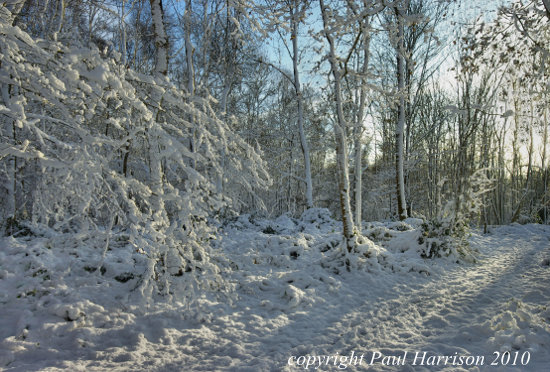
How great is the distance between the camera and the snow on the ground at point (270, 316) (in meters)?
2.81

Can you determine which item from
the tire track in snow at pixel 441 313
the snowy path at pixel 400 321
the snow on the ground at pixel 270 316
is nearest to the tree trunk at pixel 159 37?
the snow on the ground at pixel 270 316

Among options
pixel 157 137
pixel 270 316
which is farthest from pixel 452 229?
pixel 157 137

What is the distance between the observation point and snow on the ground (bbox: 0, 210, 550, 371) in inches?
111

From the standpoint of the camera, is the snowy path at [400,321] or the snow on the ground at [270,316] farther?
the snowy path at [400,321]

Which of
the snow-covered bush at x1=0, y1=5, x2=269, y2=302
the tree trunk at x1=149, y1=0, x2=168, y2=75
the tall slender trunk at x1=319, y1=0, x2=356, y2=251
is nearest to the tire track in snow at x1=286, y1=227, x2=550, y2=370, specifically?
the tall slender trunk at x1=319, y1=0, x2=356, y2=251

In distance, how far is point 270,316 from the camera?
3877mm

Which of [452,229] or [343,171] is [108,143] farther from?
[452,229]

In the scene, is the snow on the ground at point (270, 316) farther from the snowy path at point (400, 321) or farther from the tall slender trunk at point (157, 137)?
the tall slender trunk at point (157, 137)

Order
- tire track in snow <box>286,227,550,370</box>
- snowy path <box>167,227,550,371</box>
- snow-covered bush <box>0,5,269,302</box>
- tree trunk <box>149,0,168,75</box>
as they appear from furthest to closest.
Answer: tree trunk <box>149,0,168,75</box>, tire track in snow <box>286,227,550,370</box>, snowy path <box>167,227,550,371</box>, snow-covered bush <box>0,5,269,302</box>

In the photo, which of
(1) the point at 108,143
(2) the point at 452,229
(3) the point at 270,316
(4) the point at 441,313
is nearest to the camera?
→ (1) the point at 108,143

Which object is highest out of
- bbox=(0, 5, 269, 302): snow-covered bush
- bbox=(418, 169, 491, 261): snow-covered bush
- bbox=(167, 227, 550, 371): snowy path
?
bbox=(0, 5, 269, 302): snow-covered bush

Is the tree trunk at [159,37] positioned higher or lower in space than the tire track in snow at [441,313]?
higher

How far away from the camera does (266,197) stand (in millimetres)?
18953

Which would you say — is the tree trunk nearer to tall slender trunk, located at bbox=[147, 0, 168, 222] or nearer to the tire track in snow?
tall slender trunk, located at bbox=[147, 0, 168, 222]
